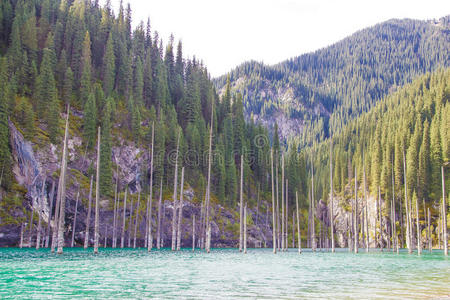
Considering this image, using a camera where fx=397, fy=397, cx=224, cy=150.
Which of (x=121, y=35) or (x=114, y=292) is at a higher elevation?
(x=121, y=35)

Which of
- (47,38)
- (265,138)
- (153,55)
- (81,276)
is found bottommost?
(81,276)

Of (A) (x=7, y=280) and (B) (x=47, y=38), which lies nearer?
(A) (x=7, y=280)

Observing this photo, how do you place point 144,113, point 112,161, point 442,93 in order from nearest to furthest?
1. point 112,161
2. point 144,113
3. point 442,93

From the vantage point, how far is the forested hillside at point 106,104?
75062 mm

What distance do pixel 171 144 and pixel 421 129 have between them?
3159 inches

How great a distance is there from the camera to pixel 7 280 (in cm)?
1934

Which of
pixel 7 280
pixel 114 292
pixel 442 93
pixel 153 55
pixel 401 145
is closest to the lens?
pixel 114 292

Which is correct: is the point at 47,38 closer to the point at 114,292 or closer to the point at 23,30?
the point at 23,30

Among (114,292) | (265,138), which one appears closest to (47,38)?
(265,138)

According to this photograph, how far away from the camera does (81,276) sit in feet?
71.6

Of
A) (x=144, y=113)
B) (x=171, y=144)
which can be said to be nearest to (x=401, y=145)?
(x=171, y=144)

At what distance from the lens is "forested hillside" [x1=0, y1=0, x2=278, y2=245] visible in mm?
75062

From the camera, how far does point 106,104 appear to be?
8862 cm

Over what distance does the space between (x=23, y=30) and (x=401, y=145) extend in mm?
106653
